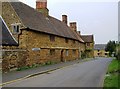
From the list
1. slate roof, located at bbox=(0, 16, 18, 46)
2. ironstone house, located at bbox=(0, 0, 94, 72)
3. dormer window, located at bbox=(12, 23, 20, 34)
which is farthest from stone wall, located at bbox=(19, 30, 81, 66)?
slate roof, located at bbox=(0, 16, 18, 46)

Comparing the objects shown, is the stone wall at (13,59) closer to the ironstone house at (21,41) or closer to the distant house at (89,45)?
the ironstone house at (21,41)

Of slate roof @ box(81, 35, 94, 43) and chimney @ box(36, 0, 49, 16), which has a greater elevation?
chimney @ box(36, 0, 49, 16)

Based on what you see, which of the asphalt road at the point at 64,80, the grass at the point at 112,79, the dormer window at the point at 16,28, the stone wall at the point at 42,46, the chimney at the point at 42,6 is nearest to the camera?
the grass at the point at 112,79

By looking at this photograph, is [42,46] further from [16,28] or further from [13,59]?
[13,59]

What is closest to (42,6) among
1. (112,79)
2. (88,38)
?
(112,79)

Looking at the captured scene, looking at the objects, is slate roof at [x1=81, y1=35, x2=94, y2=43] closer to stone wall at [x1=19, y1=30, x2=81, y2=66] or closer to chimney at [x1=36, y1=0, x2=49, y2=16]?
stone wall at [x1=19, y1=30, x2=81, y2=66]

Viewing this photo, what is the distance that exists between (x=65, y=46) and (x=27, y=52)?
15899 mm

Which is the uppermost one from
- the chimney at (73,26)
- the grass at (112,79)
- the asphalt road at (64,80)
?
the chimney at (73,26)

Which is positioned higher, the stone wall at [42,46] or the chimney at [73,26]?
the chimney at [73,26]

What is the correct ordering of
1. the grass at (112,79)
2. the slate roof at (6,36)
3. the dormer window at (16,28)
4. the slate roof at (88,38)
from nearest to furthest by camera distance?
the grass at (112,79) < the slate roof at (6,36) < the dormer window at (16,28) < the slate roof at (88,38)

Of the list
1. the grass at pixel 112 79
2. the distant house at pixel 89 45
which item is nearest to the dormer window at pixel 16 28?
the grass at pixel 112 79

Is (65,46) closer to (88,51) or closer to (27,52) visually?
(27,52)

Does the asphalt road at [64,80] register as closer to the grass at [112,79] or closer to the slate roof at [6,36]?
the grass at [112,79]

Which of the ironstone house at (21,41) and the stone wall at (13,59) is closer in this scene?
the stone wall at (13,59)
